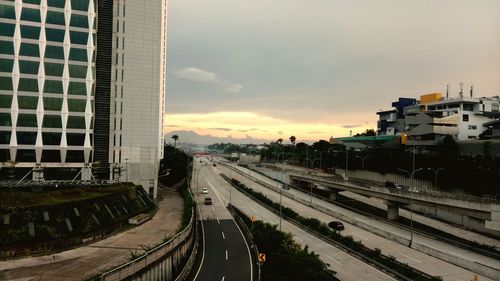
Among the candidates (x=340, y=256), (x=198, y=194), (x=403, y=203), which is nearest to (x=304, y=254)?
(x=340, y=256)

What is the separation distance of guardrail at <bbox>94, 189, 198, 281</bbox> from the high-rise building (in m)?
47.9

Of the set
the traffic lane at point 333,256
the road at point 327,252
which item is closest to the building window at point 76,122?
the road at point 327,252

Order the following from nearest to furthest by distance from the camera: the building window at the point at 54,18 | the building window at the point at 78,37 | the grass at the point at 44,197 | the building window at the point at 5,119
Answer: the grass at the point at 44,197 < the building window at the point at 5,119 < the building window at the point at 54,18 < the building window at the point at 78,37

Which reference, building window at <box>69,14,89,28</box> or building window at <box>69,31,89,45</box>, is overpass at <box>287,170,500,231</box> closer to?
building window at <box>69,31,89,45</box>

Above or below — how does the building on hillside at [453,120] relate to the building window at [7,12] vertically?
below

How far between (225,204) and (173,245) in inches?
2166

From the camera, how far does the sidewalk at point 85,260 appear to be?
Answer: 1390 inches

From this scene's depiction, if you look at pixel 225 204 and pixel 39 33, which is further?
pixel 225 204

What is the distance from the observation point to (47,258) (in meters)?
41.0

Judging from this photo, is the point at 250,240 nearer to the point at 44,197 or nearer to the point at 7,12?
Result: the point at 44,197

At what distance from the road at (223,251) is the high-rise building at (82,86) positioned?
91.2ft

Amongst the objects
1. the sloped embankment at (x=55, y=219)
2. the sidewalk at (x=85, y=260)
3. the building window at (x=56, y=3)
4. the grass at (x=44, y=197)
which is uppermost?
the building window at (x=56, y=3)

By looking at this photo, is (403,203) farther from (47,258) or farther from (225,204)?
(47,258)

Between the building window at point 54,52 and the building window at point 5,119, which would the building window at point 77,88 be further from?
the building window at point 5,119
